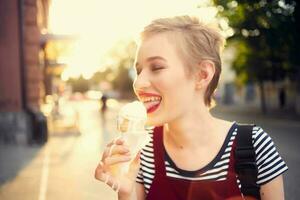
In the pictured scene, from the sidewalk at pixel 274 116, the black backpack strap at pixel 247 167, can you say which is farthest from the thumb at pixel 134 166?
the sidewalk at pixel 274 116

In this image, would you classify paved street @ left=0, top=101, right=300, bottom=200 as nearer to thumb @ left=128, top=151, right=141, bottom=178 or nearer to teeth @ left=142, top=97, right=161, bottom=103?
thumb @ left=128, top=151, right=141, bottom=178

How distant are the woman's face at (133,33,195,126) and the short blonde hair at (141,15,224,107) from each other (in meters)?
0.03

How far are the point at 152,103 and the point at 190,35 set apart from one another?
0.30m

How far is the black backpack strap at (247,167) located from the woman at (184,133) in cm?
2

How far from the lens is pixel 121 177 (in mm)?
1851

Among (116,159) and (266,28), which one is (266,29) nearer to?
(266,28)

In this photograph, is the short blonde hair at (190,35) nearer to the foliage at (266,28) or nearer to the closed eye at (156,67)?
the closed eye at (156,67)

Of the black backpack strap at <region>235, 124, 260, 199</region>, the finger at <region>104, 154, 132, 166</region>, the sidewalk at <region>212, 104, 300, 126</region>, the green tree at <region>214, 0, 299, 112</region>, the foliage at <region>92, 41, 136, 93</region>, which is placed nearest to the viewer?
the finger at <region>104, 154, 132, 166</region>

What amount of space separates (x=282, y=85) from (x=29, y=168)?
3364cm

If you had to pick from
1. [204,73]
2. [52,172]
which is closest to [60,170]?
[52,172]

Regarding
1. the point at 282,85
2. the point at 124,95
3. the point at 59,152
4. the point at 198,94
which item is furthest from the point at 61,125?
the point at 124,95

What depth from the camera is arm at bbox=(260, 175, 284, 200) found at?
1.90 meters

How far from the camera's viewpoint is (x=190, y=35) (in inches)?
73.9

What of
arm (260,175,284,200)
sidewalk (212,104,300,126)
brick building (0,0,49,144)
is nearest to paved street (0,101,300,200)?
brick building (0,0,49,144)
